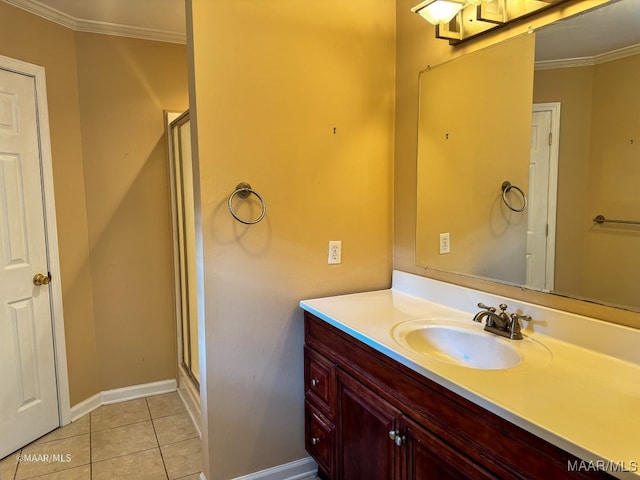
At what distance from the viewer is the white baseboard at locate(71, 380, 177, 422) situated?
2648 millimetres

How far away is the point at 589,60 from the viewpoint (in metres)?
1.30

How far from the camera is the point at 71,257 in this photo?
2.57m

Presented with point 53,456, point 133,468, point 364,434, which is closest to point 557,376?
point 364,434

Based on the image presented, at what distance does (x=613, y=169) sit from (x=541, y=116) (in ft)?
1.00

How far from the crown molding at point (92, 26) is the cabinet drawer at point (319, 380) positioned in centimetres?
220

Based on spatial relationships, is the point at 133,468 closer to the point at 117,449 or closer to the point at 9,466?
the point at 117,449

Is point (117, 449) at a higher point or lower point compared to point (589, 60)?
lower

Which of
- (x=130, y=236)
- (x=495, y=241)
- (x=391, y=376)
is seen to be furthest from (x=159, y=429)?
(x=495, y=241)

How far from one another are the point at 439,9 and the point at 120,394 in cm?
290

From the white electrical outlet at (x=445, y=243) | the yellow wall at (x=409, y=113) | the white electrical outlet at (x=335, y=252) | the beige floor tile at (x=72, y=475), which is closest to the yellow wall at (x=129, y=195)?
the beige floor tile at (x=72, y=475)

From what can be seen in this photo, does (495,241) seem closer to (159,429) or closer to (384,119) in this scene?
(384,119)

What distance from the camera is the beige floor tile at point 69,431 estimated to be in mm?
2410

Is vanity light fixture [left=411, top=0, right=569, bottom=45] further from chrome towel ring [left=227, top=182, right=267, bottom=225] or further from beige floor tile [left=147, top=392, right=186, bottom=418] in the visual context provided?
beige floor tile [left=147, top=392, right=186, bottom=418]

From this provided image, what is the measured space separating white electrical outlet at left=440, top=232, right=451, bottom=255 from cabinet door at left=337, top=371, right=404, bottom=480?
0.70m
